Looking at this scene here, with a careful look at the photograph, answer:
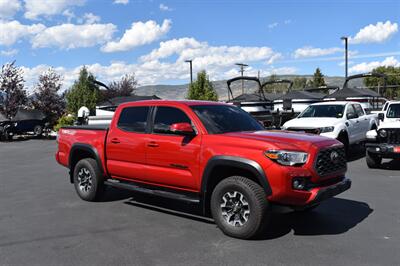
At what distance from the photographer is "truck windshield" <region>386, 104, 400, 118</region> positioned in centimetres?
1225

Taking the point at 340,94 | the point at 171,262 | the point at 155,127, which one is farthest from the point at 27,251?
the point at 340,94

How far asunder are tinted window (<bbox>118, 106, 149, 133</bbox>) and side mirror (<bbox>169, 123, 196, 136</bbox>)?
0.88m

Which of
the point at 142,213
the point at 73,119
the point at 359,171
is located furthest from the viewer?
the point at 73,119

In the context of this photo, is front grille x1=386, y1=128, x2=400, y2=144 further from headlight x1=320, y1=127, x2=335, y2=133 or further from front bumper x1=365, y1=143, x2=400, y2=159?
headlight x1=320, y1=127, x2=335, y2=133

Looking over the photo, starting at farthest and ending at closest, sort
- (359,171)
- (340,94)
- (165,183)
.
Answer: (340,94), (359,171), (165,183)

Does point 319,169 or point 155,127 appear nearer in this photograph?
point 319,169

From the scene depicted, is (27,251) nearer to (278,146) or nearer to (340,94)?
(278,146)

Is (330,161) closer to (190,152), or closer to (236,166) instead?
(236,166)

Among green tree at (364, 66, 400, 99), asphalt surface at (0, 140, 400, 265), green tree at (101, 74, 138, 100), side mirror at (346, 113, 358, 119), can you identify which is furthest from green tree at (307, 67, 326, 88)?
asphalt surface at (0, 140, 400, 265)

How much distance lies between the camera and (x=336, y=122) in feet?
40.2

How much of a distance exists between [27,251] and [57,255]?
0.44 m

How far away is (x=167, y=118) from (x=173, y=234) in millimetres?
1776

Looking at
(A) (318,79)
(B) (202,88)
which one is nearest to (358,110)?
(B) (202,88)

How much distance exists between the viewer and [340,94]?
21.6m
